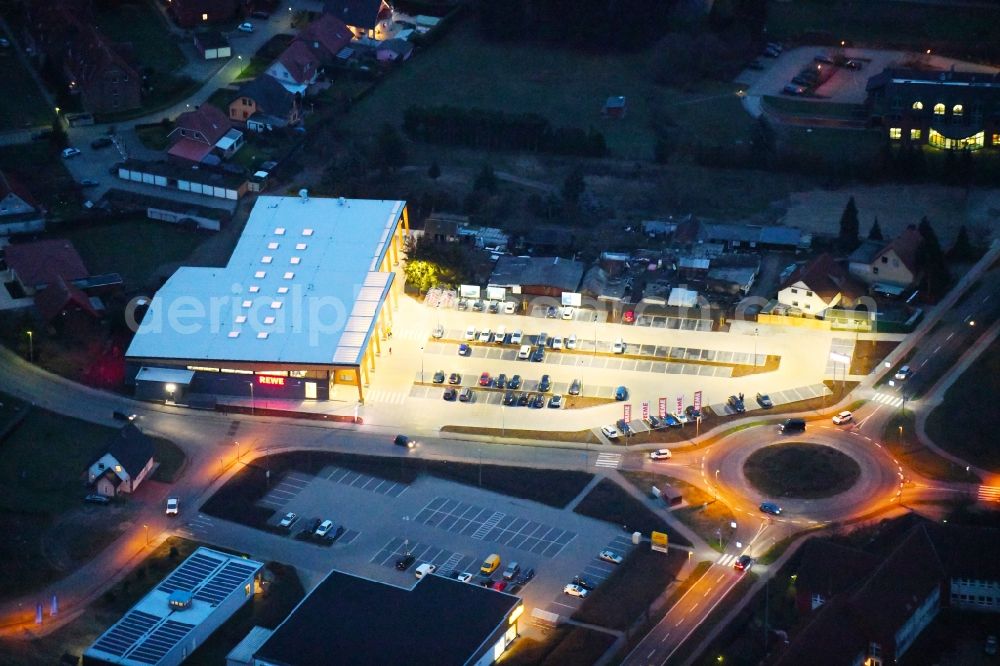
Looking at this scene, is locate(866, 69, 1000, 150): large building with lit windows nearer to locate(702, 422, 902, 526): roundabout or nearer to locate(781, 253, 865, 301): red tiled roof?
locate(781, 253, 865, 301): red tiled roof

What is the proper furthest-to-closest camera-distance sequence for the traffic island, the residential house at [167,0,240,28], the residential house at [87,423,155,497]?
1. the residential house at [167,0,240,28]
2. the traffic island
3. the residential house at [87,423,155,497]

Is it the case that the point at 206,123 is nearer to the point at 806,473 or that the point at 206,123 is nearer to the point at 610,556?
the point at 610,556

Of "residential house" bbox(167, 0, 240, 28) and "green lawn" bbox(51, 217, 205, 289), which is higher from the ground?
"residential house" bbox(167, 0, 240, 28)

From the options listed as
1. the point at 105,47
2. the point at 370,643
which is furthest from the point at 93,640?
the point at 105,47

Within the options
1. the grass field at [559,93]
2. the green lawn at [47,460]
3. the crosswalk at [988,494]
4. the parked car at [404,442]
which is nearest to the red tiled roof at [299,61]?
the grass field at [559,93]

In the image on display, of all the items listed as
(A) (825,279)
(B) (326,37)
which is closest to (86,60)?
(B) (326,37)

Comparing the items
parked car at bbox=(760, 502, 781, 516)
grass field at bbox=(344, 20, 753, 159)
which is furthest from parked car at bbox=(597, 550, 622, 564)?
grass field at bbox=(344, 20, 753, 159)

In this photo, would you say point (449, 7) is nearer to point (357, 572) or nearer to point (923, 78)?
point (923, 78)
